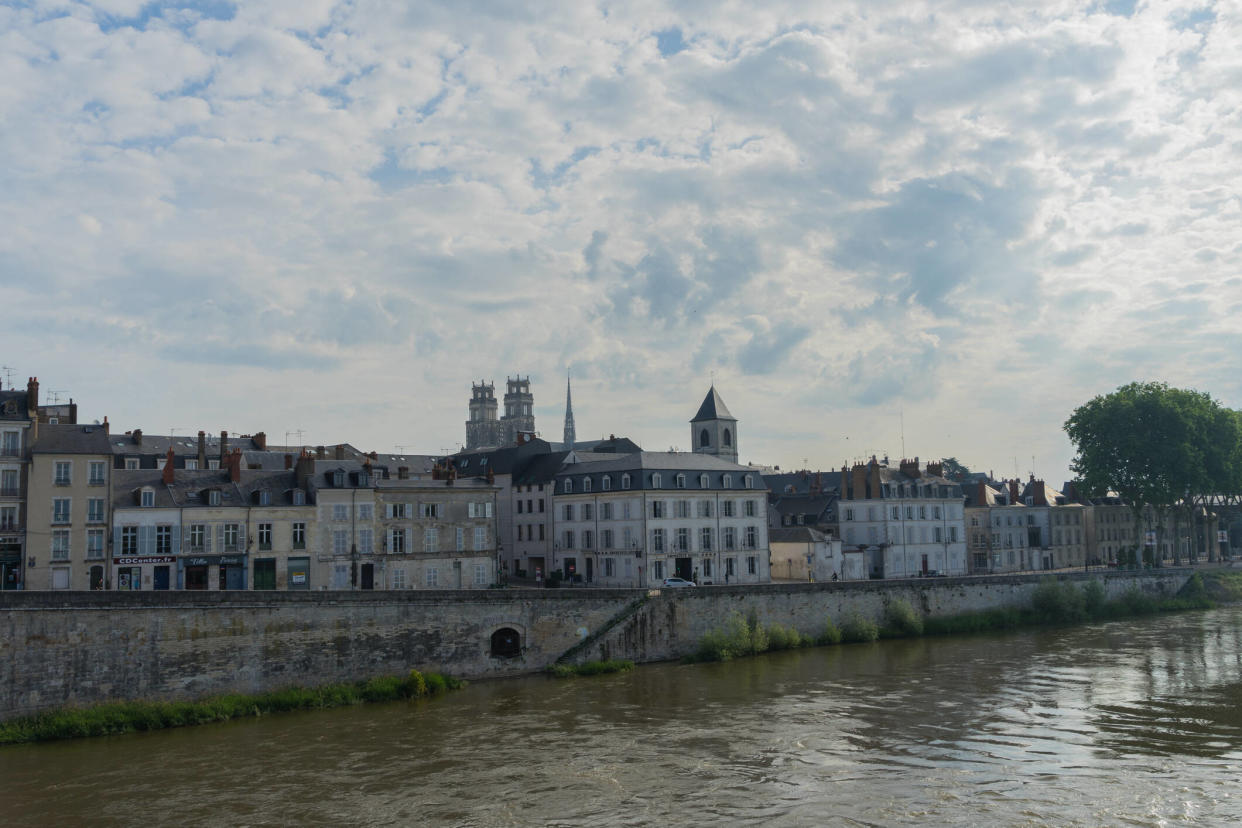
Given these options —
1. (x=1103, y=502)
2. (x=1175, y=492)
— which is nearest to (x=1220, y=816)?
(x=1175, y=492)

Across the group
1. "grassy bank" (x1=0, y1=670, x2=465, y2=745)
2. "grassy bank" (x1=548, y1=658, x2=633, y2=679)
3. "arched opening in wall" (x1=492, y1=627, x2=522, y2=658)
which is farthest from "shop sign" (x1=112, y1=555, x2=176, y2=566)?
"grassy bank" (x1=548, y1=658, x2=633, y2=679)

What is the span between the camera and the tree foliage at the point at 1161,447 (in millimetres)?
56938

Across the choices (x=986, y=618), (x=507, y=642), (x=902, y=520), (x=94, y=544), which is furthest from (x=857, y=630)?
(x=94, y=544)

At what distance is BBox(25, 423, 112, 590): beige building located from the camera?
113ft

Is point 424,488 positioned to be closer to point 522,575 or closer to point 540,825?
point 522,575

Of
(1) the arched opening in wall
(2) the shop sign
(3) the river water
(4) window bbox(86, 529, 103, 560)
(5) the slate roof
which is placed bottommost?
(3) the river water

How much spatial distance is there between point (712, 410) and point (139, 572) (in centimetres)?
4526

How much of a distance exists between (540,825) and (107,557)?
24.2 metres

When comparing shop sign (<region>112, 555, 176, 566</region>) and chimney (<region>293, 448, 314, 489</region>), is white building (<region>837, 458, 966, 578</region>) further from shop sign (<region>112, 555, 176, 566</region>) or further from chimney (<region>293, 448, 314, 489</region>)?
shop sign (<region>112, 555, 176, 566</region>)

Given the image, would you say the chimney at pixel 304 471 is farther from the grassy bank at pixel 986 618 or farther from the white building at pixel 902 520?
the white building at pixel 902 520

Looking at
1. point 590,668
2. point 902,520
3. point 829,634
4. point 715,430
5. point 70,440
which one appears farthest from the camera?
point 715,430

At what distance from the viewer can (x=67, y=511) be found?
34938mm

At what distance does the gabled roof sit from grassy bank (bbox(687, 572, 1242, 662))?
30136mm

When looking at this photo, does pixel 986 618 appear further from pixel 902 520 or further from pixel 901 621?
pixel 902 520
